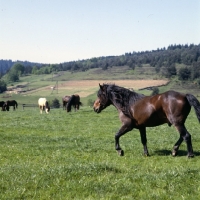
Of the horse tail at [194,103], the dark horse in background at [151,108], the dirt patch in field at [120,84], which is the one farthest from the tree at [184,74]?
the horse tail at [194,103]

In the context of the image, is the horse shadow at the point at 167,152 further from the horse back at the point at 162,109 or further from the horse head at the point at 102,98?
the horse head at the point at 102,98

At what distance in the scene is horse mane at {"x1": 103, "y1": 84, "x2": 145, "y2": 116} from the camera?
11.5m

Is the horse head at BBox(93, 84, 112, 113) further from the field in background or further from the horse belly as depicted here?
the field in background

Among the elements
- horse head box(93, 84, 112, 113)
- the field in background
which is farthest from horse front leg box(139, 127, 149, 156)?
the field in background

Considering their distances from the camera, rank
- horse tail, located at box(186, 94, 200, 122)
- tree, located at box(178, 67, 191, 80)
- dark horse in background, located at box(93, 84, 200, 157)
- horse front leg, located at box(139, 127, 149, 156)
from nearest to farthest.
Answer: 1. horse tail, located at box(186, 94, 200, 122)
2. dark horse in background, located at box(93, 84, 200, 157)
3. horse front leg, located at box(139, 127, 149, 156)
4. tree, located at box(178, 67, 191, 80)

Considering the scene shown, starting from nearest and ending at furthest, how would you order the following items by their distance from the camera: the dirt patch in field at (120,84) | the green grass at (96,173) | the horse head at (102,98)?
the green grass at (96,173) < the horse head at (102,98) < the dirt patch in field at (120,84)

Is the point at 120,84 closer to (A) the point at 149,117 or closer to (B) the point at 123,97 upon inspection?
(B) the point at 123,97

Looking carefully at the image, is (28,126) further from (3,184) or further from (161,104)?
(3,184)

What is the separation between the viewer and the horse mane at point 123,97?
11.5m

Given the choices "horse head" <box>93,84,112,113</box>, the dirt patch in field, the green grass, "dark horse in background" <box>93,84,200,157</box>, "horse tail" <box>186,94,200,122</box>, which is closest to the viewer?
the green grass

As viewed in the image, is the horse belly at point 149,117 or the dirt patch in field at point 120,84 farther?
the dirt patch in field at point 120,84

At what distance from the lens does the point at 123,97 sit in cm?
1174

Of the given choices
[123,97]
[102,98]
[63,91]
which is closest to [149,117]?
[123,97]

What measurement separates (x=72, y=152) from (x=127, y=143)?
283 cm
